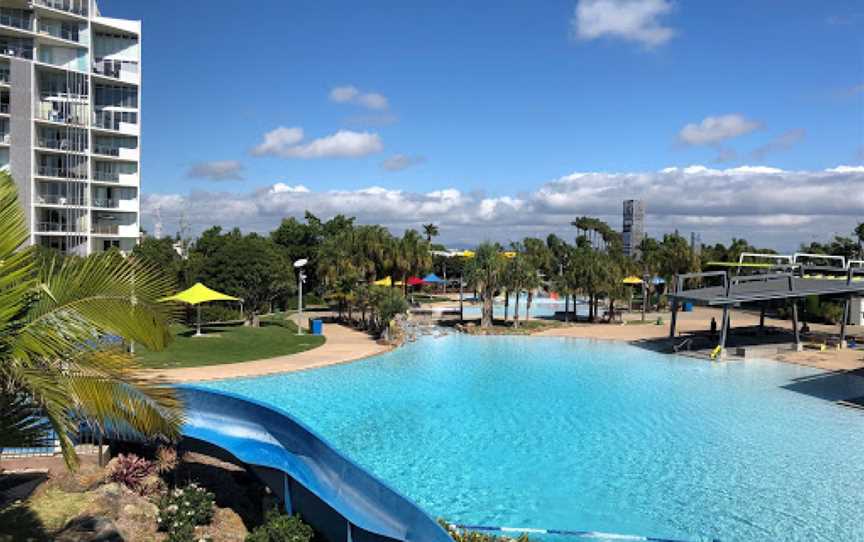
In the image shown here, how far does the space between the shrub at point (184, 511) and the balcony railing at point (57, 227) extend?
41.7m

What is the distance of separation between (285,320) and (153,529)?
1243 inches

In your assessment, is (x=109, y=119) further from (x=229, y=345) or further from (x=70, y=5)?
(x=229, y=345)

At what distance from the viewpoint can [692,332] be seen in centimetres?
4031

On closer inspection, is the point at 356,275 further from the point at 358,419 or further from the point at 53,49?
the point at 53,49

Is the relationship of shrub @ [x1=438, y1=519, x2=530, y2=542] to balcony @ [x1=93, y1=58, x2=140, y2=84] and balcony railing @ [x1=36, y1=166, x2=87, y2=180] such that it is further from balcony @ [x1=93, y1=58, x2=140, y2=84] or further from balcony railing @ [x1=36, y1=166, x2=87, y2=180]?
balcony @ [x1=93, y1=58, x2=140, y2=84]

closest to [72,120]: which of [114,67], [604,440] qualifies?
[114,67]

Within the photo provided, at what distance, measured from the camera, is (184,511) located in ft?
34.9

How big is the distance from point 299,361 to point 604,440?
14686mm

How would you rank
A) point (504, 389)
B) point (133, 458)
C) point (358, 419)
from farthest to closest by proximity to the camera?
point (504, 389)
point (358, 419)
point (133, 458)

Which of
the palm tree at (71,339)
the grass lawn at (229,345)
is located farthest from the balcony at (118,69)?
the palm tree at (71,339)

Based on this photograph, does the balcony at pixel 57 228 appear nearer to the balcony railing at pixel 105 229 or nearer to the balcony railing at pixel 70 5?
the balcony railing at pixel 105 229

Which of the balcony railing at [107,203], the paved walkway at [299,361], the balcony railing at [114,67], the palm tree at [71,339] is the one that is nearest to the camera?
the palm tree at [71,339]

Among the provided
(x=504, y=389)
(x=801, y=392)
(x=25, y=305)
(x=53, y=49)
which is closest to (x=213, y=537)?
(x=25, y=305)

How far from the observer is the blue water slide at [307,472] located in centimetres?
930
